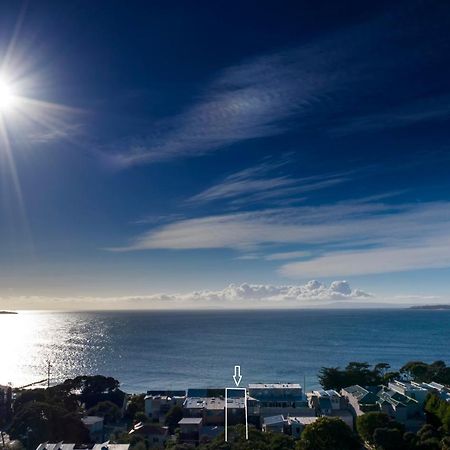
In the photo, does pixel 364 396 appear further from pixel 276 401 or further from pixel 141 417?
pixel 141 417

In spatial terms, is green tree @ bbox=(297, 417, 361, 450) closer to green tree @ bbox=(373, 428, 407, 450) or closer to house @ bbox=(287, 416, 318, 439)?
green tree @ bbox=(373, 428, 407, 450)

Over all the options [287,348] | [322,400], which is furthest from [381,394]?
[287,348]

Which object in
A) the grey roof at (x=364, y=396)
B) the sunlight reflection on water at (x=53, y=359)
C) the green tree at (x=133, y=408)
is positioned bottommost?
the sunlight reflection on water at (x=53, y=359)

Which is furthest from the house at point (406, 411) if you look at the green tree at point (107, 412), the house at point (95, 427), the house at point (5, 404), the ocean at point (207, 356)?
the house at point (5, 404)

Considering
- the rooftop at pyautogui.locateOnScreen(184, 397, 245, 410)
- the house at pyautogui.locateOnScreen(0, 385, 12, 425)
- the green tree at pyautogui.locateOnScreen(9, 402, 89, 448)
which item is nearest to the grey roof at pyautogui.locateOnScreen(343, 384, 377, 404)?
the rooftop at pyautogui.locateOnScreen(184, 397, 245, 410)

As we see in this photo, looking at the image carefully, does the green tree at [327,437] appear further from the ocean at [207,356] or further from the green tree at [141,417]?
the ocean at [207,356]

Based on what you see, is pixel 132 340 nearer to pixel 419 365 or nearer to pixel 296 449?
pixel 419 365
